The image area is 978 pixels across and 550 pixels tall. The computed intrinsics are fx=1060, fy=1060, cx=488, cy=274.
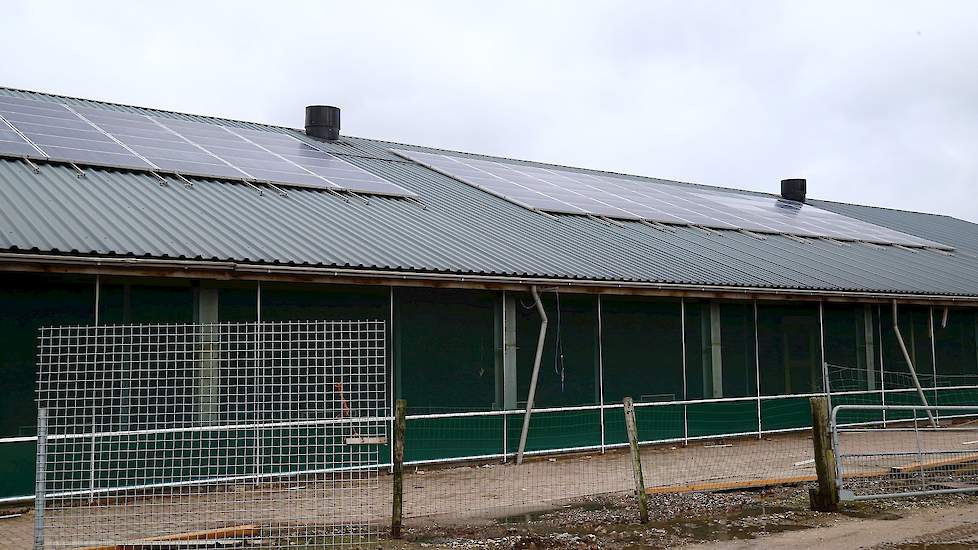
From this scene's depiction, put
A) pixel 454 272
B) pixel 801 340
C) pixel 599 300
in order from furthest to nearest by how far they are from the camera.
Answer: pixel 801 340
pixel 599 300
pixel 454 272

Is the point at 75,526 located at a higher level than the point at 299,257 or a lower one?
lower

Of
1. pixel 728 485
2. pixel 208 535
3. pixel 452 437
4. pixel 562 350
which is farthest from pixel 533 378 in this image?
pixel 208 535

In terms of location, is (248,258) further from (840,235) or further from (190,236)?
(840,235)

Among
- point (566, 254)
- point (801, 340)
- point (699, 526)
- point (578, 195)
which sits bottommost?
point (699, 526)

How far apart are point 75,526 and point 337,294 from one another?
5893 millimetres

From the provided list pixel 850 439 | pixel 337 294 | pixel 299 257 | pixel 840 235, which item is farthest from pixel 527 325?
pixel 840 235

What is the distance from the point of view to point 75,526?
1033cm

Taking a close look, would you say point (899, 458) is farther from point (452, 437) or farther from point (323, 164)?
point (323, 164)

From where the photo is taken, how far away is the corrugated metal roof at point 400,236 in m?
13.5

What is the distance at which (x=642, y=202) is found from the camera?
2592 cm

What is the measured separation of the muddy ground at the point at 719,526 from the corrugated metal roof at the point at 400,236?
4.54m

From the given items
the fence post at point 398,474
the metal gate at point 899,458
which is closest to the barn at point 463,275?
the metal gate at point 899,458

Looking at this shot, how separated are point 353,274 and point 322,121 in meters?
12.3

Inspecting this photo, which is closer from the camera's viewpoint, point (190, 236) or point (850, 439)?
point (190, 236)
